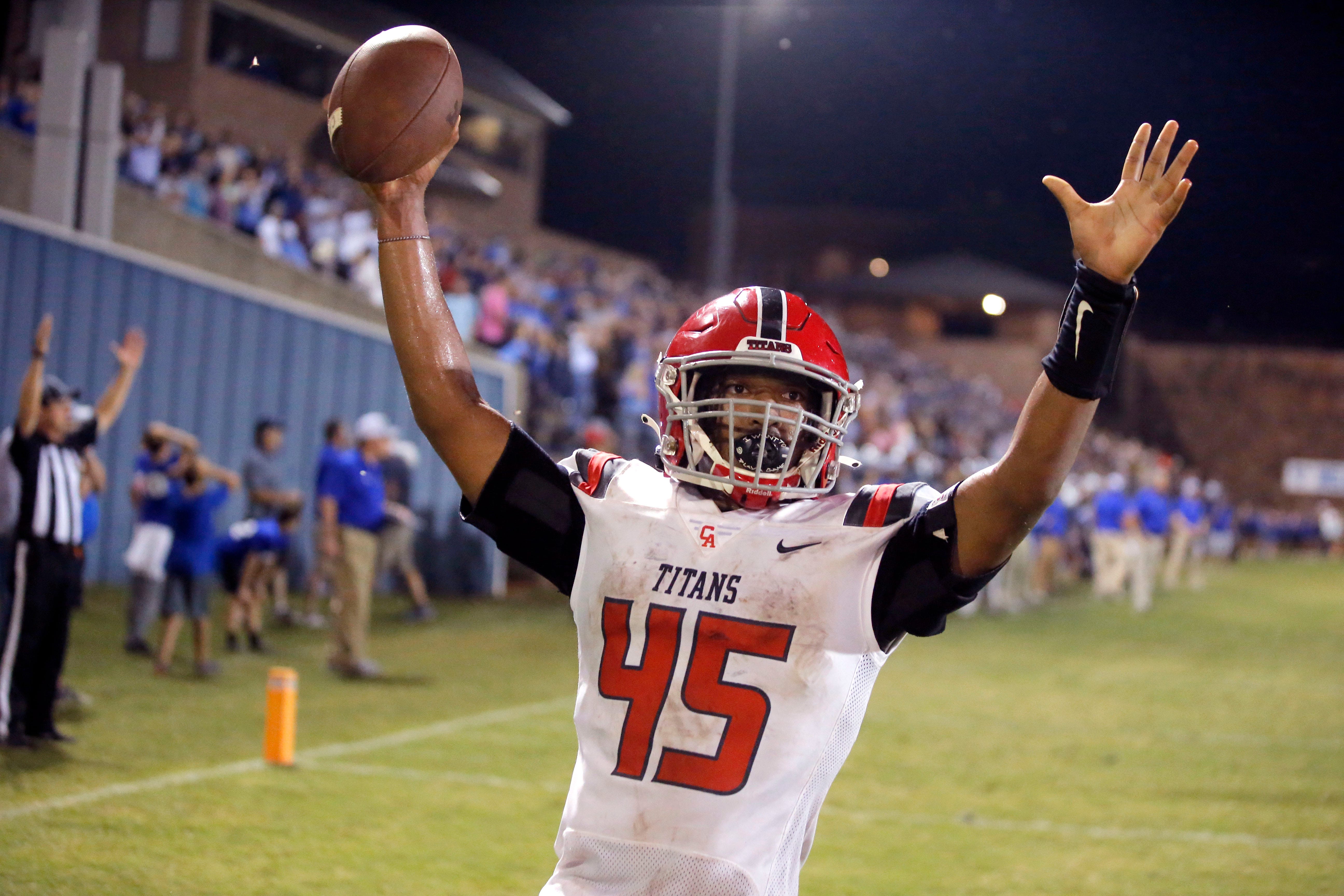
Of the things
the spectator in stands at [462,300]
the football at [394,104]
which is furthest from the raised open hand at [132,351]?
the spectator in stands at [462,300]

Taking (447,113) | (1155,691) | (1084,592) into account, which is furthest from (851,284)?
(447,113)

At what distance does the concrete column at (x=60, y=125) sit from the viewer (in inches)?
434

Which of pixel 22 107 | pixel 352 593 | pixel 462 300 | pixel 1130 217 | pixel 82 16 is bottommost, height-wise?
pixel 352 593

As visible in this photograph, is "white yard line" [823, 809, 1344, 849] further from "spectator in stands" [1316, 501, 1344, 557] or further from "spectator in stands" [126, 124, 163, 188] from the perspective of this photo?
"spectator in stands" [1316, 501, 1344, 557]

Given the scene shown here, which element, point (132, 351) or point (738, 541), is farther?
point (132, 351)

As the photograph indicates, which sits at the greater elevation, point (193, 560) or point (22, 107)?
point (22, 107)

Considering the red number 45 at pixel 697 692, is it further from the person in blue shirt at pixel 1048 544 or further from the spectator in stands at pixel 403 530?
the person in blue shirt at pixel 1048 544

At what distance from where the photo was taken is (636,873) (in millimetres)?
2131

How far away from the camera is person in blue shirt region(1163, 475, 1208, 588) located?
23203 mm

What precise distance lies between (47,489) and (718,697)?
18.2 ft

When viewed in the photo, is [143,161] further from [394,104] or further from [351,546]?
[394,104]

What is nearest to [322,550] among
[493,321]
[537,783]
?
[537,783]

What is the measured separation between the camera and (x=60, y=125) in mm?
11148

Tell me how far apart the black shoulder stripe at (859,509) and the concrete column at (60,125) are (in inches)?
424
